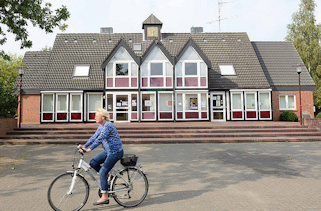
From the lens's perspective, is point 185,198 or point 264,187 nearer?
point 185,198

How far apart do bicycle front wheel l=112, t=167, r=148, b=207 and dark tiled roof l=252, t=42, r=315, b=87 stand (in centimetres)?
2174

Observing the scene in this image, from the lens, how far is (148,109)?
20.9 m

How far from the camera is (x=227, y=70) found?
23.0m

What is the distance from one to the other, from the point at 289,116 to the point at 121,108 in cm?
1488

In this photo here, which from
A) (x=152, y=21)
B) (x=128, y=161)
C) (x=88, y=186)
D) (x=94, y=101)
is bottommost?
(x=88, y=186)

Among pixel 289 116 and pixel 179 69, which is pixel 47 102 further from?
pixel 289 116

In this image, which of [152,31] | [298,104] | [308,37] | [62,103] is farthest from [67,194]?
[308,37]

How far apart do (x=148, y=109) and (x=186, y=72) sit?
4.75m

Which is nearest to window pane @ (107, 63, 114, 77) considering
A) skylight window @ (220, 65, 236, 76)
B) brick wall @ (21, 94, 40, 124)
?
brick wall @ (21, 94, 40, 124)

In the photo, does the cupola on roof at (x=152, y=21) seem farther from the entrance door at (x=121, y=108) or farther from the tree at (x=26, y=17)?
the tree at (x=26, y=17)

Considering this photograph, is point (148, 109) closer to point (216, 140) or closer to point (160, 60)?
point (160, 60)

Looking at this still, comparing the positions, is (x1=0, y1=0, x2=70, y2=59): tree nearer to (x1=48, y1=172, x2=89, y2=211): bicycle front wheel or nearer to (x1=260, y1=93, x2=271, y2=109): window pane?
(x1=48, y1=172, x2=89, y2=211): bicycle front wheel

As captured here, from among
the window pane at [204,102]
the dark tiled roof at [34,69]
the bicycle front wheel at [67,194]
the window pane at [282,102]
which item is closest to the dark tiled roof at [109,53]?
the dark tiled roof at [34,69]

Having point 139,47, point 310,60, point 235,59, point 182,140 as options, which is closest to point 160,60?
point 139,47
